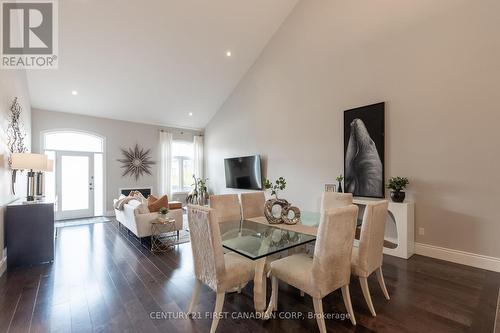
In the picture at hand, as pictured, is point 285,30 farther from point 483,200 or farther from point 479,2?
point 483,200

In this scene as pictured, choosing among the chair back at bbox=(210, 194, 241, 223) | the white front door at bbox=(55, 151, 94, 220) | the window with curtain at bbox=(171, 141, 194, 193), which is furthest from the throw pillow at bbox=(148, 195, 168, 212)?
the window with curtain at bbox=(171, 141, 194, 193)

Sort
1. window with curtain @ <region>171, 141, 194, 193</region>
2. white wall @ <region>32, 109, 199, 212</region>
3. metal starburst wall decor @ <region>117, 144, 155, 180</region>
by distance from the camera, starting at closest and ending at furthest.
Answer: white wall @ <region>32, 109, 199, 212</region>, metal starburst wall decor @ <region>117, 144, 155, 180</region>, window with curtain @ <region>171, 141, 194, 193</region>

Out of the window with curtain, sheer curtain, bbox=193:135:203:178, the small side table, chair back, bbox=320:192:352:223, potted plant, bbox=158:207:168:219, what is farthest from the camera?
sheer curtain, bbox=193:135:203:178

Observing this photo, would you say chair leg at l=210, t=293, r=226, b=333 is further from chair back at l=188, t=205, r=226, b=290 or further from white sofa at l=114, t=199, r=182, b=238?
white sofa at l=114, t=199, r=182, b=238

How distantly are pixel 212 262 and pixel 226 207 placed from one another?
4.85 feet

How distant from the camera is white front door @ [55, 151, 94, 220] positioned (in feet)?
21.6

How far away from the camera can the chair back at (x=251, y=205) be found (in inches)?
140

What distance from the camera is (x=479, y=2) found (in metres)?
3.23

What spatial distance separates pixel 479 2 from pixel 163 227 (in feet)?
19.1

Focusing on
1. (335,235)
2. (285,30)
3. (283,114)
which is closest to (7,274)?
(335,235)

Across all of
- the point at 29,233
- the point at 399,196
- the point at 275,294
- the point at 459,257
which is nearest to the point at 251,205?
the point at 275,294

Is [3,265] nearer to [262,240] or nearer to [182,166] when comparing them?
[262,240]

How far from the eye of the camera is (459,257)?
11.2 ft

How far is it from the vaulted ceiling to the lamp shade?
8.44 ft
